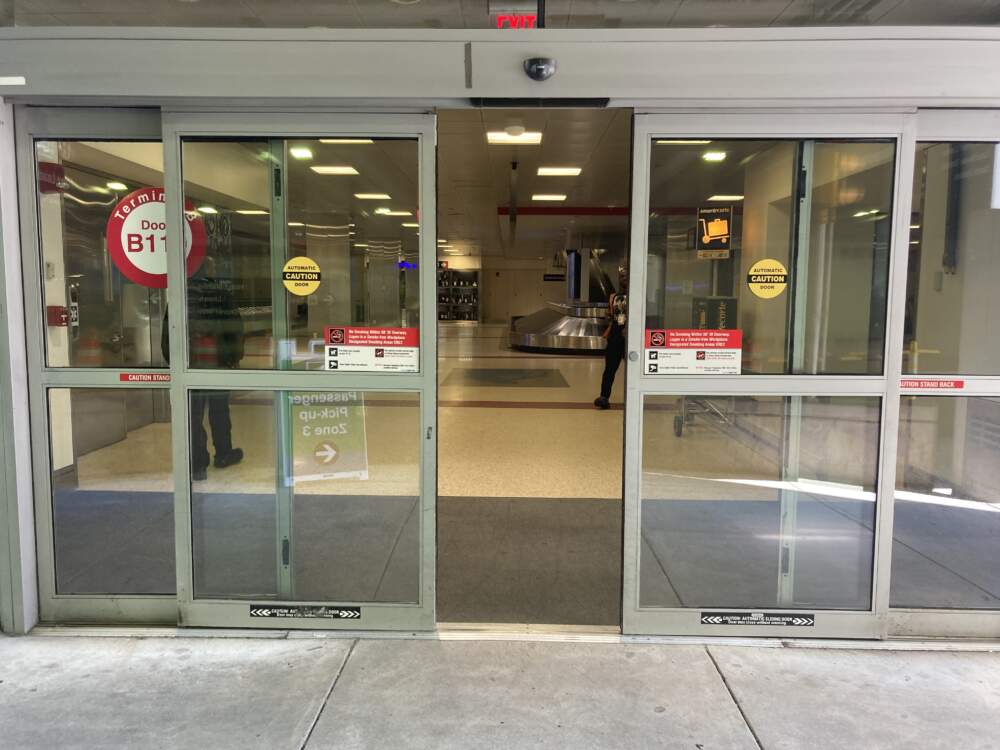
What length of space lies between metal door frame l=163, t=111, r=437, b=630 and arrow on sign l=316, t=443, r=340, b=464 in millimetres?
312

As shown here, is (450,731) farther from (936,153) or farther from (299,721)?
(936,153)

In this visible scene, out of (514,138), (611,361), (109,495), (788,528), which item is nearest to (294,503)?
(109,495)

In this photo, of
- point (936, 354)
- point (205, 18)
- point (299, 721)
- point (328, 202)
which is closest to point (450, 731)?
point (299, 721)

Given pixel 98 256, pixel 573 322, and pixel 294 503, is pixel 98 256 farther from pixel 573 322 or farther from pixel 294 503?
pixel 573 322

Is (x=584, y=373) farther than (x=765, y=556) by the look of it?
Yes

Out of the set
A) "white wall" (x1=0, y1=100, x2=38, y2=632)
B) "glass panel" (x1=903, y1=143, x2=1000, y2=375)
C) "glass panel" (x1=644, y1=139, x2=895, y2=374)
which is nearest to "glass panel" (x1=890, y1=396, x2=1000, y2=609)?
"glass panel" (x1=903, y1=143, x2=1000, y2=375)

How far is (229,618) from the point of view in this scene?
3139 mm

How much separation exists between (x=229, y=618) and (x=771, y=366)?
2.84 meters

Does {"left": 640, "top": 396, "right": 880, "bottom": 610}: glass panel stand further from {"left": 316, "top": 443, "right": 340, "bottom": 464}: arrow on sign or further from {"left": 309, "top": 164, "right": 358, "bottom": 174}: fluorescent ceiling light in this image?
{"left": 309, "top": 164, "right": 358, "bottom": 174}: fluorescent ceiling light

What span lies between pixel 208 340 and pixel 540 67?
1930 millimetres

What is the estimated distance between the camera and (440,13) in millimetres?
6359

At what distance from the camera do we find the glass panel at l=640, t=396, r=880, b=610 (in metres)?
3.16

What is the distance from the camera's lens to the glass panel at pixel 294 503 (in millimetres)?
3166

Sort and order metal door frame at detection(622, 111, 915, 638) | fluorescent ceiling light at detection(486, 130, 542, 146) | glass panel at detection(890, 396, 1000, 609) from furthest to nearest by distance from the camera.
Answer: fluorescent ceiling light at detection(486, 130, 542, 146) → glass panel at detection(890, 396, 1000, 609) → metal door frame at detection(622, 111, 915, 638)
